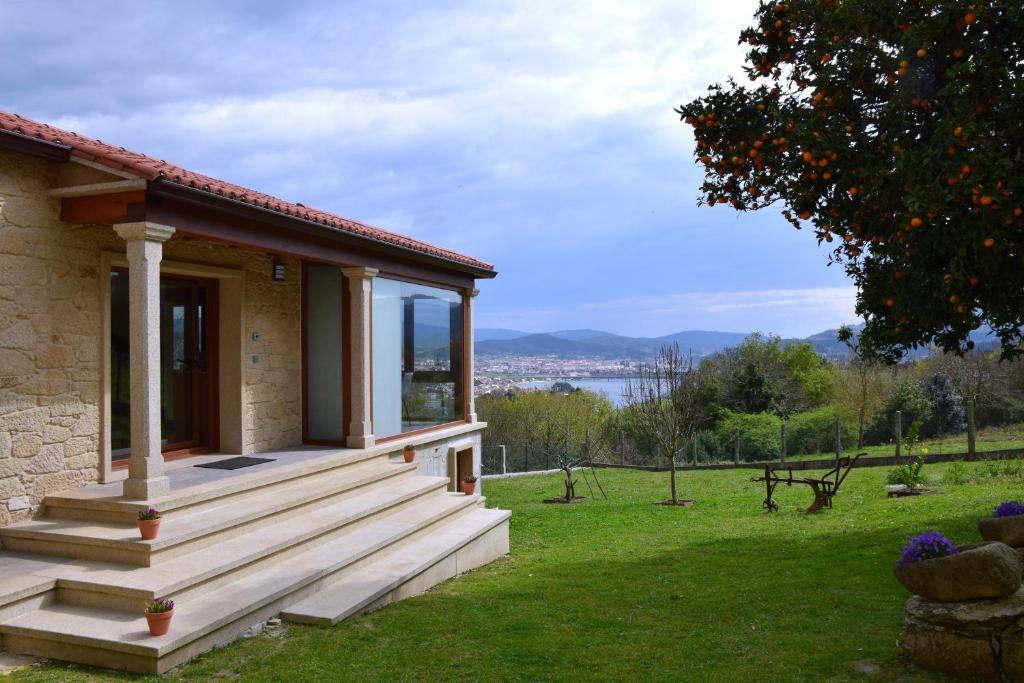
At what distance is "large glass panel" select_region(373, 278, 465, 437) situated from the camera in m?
10.5

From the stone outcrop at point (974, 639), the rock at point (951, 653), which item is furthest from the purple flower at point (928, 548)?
the rock at point (951, 653)

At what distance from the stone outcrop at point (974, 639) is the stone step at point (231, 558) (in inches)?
192

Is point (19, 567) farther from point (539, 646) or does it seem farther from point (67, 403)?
point (539, 646)

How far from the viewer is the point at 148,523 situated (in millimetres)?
5570

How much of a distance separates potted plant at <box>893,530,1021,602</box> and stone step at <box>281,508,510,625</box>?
400cm

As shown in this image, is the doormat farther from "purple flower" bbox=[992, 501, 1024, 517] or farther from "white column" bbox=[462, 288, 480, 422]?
"purple flower" bbox=[992, 501, 1024, 517]

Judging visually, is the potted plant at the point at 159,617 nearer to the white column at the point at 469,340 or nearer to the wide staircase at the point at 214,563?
the wide staircase at the point at 214,563

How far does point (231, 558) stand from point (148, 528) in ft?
2.19

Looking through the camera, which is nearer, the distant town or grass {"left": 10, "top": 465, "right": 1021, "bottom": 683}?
grass {"left": 10, "top": 465, "right": 1021, "bottom": 683}

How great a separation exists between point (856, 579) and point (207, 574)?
5948 millimetres

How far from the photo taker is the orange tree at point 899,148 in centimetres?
504

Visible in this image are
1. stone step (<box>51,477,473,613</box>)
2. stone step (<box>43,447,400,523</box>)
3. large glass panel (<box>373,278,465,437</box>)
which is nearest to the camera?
stone step (<box>51,477,473,613</box>)

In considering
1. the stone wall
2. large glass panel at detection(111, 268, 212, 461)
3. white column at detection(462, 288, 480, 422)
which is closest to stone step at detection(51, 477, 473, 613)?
the stone wall

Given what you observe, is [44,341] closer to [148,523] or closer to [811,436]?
[148,523]
